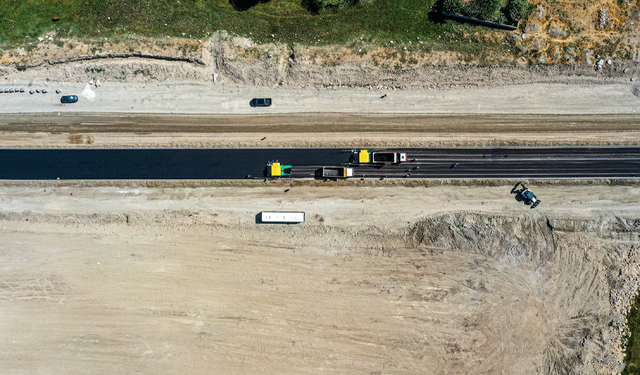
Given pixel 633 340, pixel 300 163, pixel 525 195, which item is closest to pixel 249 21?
pixel 300 163

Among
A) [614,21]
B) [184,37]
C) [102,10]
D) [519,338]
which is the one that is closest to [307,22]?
[184,37]

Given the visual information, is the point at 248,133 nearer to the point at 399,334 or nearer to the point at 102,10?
the point at 102,10

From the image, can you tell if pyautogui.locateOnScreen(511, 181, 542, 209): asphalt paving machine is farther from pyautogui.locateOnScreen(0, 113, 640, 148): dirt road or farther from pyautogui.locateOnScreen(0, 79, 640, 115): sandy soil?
pyautogui.locateOnScreen(0, 79, 640, 115): sandy soil

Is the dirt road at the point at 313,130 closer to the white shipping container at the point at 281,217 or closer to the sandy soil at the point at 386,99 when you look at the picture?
the sandy soil at the point at 386,99

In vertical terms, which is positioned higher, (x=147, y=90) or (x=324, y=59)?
(x=324, y=59)

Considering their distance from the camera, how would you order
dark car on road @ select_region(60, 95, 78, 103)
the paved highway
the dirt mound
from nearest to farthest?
the dirt mound, dark car on road @ select_region(60, 95, 78, 103), the paved highway

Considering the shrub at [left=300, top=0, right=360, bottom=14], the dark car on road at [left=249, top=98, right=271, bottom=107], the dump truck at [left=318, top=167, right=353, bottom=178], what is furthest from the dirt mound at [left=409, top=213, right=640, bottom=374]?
the shrub at [left=300, top=0, right=360, bottom=14]
